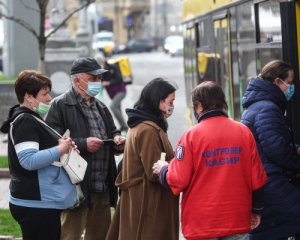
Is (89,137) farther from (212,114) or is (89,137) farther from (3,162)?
(3,162)

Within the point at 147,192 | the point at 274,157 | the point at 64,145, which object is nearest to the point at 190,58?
the point at 274,157

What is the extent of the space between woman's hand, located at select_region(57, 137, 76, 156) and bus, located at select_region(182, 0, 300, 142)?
1.74 meters

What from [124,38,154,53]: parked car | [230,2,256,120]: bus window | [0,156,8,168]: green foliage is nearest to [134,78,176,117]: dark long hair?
[230,2,256,120]: bus window

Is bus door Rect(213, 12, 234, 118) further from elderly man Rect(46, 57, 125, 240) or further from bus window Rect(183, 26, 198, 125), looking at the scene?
elderly man Rect(46, 57, 125, 240)

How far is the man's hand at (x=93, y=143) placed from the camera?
20.7 feet

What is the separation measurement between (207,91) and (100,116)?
1.66 metres

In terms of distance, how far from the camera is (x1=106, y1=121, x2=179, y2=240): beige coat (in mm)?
5562

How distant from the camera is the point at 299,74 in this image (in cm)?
647

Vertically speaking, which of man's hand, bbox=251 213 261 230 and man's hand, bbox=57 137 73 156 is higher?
man's hand, bbox=57 137 73 156

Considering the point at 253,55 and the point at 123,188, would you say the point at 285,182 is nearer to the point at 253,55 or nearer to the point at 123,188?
the point at 123,188

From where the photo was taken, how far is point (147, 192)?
18.4ft

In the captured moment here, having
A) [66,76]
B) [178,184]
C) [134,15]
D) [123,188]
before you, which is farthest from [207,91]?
[134,15]

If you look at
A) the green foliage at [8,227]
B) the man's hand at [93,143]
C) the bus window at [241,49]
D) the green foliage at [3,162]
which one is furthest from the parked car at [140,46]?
the man's hand at [93,143]

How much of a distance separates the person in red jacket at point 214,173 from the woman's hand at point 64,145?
83 centimetres
